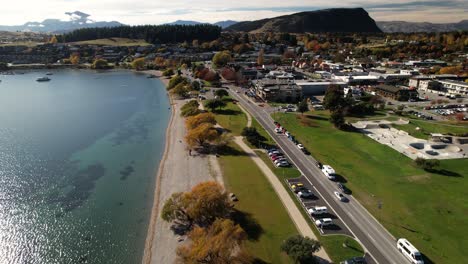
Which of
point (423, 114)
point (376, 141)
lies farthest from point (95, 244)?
point (423, 114)

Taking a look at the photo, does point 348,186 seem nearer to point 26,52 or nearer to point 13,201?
point 13,201

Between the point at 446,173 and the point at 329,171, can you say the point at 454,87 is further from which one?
the point at 329,171

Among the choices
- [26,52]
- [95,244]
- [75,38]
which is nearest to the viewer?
[95,244]

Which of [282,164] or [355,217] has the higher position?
[282,164]

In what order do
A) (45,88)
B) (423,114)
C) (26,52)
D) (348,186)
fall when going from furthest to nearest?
(26,52), (45,88), (423,114), (348,186)

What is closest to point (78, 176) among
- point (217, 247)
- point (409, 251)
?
point (217, 247)

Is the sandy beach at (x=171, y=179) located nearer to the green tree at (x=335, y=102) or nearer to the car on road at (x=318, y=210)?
the car on road at (x=318, y=210)

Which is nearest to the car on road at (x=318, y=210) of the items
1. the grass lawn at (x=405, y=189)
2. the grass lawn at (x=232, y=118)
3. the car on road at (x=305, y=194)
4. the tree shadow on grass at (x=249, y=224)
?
the car on road at (x=305, y=194)
